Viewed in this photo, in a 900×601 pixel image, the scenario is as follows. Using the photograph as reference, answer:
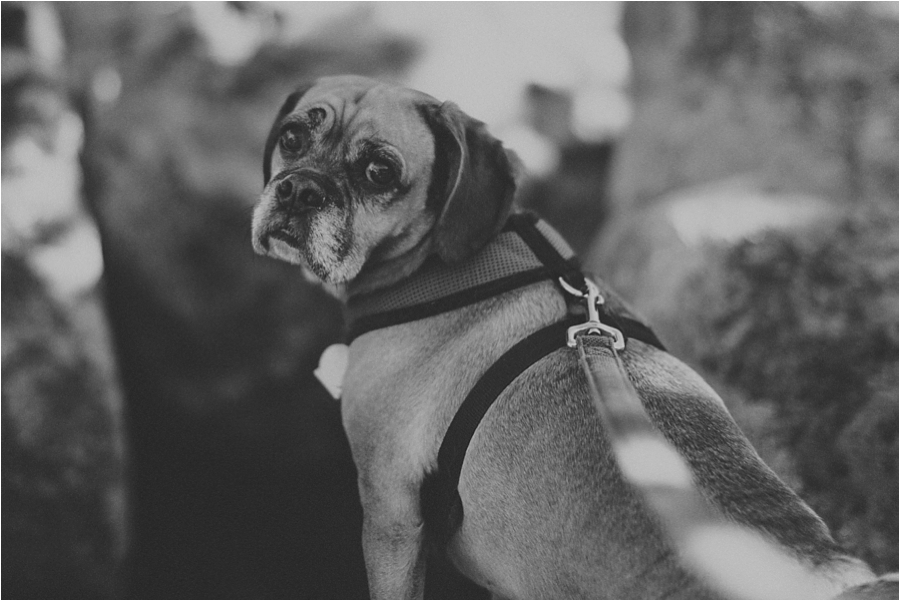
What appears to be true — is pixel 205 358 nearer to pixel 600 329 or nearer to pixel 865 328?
pixel 600 329

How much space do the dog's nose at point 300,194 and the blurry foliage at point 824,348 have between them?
8.51 feet

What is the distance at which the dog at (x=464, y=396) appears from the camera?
1843mm

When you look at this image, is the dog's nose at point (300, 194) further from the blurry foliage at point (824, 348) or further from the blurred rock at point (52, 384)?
the blurry foliage at point (824, 348)

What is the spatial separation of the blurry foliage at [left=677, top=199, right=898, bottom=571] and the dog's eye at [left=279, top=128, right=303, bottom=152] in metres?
2.64

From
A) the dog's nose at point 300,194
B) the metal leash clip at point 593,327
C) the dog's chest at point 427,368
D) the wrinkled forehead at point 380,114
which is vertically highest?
the wrinkled forehead at point 380,114

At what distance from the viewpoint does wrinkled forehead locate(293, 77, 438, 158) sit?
2520 mm

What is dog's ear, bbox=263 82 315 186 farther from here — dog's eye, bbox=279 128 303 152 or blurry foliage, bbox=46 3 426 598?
blurry foliage, bbox=46 3 426 598

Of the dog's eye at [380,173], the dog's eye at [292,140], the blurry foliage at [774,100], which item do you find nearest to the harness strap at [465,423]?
the dog's eye at [380,173]

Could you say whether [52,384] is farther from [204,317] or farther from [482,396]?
[482,396]

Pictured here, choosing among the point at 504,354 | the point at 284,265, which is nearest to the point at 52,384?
the point at 284,265

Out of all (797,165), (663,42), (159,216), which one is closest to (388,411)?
(159,216)

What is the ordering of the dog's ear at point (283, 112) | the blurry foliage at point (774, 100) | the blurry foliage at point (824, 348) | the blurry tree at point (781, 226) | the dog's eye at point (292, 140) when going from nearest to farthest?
the dog's eye at point (292, 140) → the dog's ear at point (283, 112) → the blurry foliage at point (824, 348) → the blurry tree at point (781, 226) → the blurry foliage at point (774, 100)

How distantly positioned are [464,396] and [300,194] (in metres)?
0.98

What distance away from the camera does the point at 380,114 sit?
2.56 metres
